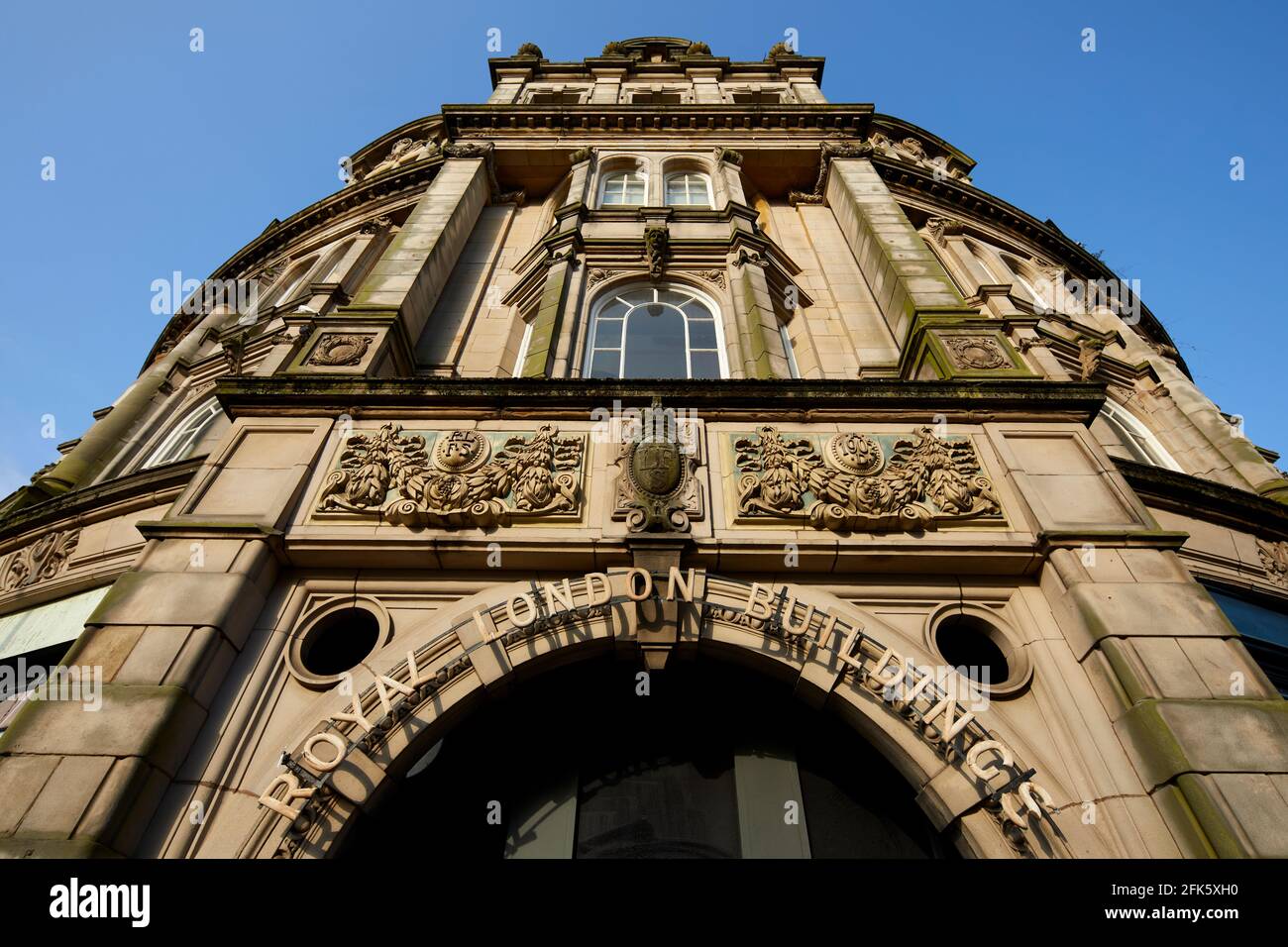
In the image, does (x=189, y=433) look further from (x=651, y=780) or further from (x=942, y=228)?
(x=942, y=228)

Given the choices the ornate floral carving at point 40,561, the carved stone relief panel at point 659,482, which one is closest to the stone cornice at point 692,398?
the carved stone relief panel at point 659,482

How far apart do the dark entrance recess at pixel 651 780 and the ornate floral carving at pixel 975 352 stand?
5161mm

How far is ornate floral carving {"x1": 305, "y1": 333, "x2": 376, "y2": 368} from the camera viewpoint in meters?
9.20

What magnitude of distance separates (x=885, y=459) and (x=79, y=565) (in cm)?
1046

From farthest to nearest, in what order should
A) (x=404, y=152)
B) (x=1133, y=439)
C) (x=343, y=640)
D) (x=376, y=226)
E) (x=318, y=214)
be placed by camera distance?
(x=404, y=152)
(x=318, y=214)
(x=376, y=226)
(x=1133, y=439)
(x=343, y=640)

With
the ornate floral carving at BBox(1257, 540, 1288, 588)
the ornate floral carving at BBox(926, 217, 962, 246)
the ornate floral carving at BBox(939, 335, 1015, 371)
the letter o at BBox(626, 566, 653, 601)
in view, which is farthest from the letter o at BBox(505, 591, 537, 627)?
the ornate floral carving at BBox(926, 217, 962, 246)

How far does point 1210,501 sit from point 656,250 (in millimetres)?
9277

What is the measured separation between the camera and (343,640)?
22.5ft

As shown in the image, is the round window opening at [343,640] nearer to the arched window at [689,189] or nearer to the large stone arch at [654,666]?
the large stone arch at [654,666]

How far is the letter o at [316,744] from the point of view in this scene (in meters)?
5.29

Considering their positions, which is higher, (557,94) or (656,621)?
(557,94)

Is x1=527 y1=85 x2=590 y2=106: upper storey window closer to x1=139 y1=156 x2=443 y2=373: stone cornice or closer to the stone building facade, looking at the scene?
x1=139 y1=156 x2=443 y2=373: stone cornice

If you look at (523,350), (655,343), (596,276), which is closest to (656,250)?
(596,276)

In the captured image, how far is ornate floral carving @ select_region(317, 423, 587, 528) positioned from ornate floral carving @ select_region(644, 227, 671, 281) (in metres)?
5.76
